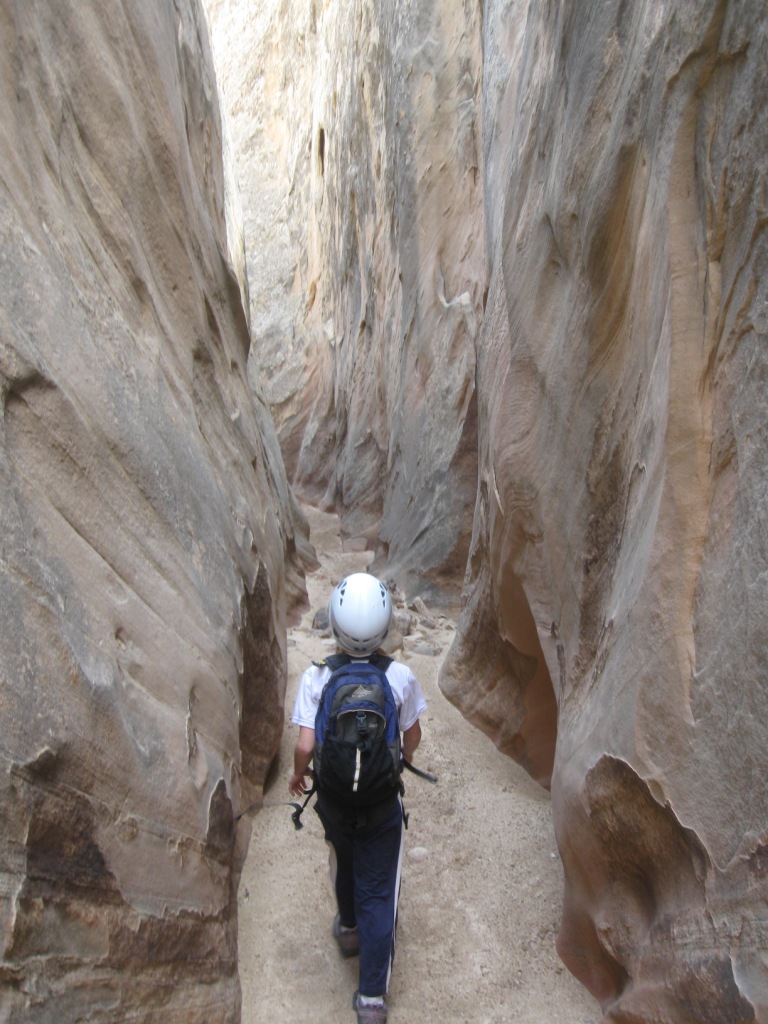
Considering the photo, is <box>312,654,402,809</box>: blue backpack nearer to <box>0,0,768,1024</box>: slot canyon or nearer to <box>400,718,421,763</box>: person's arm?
<box>400,718,421,763</box>: person's arm

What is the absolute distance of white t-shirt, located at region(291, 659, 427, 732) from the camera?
9.84 feet

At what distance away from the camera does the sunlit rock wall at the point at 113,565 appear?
2.01 meters

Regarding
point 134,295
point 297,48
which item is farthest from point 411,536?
point 297,48

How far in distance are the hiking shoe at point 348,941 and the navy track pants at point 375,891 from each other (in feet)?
1.05

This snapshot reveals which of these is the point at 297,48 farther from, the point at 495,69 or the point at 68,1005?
the point at 68,1005

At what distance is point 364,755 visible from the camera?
278 centimetres

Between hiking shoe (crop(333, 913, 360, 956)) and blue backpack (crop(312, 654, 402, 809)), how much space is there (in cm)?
74

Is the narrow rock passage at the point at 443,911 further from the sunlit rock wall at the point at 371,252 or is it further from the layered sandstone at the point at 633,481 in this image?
the sunlit rock wall at the point at 371,252

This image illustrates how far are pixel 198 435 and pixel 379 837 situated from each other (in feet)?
6.02

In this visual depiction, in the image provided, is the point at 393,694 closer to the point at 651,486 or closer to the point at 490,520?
the point at 651,486

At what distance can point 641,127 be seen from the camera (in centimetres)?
290

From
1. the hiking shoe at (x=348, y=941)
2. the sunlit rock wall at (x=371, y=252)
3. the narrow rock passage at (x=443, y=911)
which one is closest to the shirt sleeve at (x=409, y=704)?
the hiking shoe at (x=348, y=941)

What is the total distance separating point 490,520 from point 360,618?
222cm

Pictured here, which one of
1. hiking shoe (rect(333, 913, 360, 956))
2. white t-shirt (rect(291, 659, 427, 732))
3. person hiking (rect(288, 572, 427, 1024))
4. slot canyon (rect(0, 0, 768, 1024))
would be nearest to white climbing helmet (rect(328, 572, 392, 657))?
person hiking (rect(288, 572, 427, 1024))
